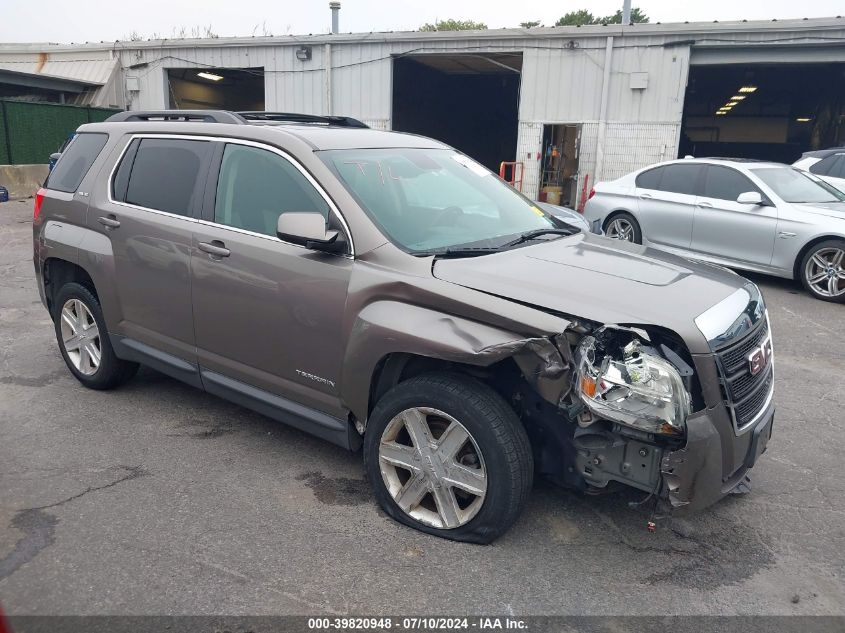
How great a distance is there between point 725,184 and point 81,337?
311 inches

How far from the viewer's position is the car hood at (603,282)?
2824mm

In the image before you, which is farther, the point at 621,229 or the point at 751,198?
the point at 621,229

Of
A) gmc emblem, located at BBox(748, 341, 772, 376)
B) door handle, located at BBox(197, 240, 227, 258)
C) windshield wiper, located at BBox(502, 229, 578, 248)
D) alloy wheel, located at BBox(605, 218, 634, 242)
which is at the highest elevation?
windshield wiper, located at BBox(502, 229, 578, 248)

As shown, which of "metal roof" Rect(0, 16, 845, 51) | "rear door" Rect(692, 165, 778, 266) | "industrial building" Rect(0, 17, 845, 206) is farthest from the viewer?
"industrial building" Rect(0, 17, 845, 206)

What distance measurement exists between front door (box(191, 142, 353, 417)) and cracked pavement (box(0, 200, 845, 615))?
1.79ft

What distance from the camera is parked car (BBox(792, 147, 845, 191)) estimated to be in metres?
10.7

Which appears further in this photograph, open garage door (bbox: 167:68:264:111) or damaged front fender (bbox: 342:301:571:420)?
open garage door (bbox: 167:68:264:111)

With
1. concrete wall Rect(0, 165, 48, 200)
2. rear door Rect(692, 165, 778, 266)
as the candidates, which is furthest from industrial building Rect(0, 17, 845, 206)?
rear door Rect(692, 165, 778, 266)

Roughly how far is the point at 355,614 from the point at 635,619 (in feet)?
3.59

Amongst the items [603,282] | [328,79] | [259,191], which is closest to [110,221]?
[259,191]

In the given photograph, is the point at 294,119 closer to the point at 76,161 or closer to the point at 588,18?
the point at 76,161

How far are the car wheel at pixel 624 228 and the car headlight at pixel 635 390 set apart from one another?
7.37 metres

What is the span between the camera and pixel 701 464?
8.95ft

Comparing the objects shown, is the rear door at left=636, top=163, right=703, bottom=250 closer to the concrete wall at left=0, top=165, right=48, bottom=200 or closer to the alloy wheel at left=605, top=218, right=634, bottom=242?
the alloy wheel at left=605, top=218, right=634, bottom=242
